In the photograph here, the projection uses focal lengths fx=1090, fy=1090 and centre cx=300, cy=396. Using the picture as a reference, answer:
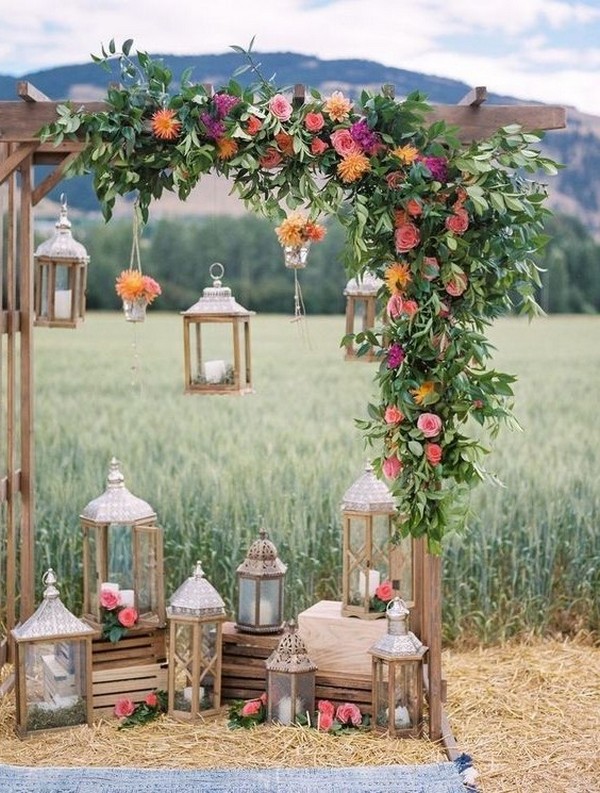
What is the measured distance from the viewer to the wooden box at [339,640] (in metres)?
3.89

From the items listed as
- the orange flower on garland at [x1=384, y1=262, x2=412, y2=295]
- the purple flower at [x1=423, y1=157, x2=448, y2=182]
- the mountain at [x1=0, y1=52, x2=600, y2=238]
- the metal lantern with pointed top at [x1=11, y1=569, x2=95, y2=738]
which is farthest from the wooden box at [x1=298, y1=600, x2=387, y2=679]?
the mountain at [x1=0, y1=52, x2=600, y2=238]

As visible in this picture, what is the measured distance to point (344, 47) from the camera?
6.36m

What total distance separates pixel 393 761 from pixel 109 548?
1.30m

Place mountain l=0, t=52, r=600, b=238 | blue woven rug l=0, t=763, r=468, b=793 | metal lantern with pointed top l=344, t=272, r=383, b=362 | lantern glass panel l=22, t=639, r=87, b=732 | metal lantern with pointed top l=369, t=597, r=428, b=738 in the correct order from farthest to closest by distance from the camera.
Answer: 1. mountain l=0, t=52, r=600, b=238
2. metal lantern with pointed top l=344, t=272, r=383, b=362
3. lantern glass panel l=22, t=639, r=87, b=732
4. metal lantern with pointed top l=369, t=597, r=428, b=738
5. blue woven rug l=0, t=763, r=468, b=793

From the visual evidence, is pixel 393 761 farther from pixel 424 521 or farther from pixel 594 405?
pixel 594 405

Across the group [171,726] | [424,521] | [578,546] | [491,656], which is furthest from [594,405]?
[171,726]

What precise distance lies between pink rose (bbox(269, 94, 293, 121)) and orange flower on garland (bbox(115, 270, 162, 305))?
2.48ft

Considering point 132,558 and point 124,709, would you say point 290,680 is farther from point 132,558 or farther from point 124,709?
point 132,558

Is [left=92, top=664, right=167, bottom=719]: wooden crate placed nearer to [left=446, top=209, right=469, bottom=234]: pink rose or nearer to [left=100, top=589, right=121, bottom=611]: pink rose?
[left=100, top=589, right=121, bottom=611]: pink rose

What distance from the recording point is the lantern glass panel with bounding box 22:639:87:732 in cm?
378

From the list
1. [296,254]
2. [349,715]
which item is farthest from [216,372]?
[349,715]

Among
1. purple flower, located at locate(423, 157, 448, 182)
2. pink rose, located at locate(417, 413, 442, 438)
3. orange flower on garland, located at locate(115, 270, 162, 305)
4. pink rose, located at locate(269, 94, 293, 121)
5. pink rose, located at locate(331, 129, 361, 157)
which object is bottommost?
pink rose, located at locate(417, 413, 442, 438)

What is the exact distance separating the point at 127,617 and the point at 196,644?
298 millimetres

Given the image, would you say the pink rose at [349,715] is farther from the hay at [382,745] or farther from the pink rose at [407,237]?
Result: the pink rose at [407,237]
